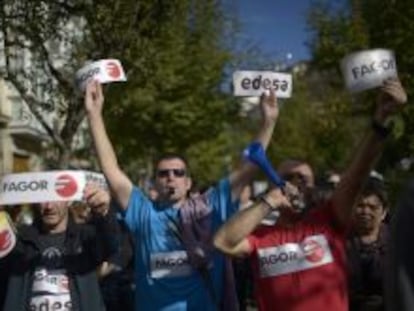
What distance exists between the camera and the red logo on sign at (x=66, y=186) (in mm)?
5426

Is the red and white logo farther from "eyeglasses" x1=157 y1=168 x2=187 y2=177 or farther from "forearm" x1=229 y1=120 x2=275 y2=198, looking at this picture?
"eyeglasses" x1=157 y1=168 x2=187 y2=177

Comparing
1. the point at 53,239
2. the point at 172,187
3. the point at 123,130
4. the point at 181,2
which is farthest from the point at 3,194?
the point at 123,130

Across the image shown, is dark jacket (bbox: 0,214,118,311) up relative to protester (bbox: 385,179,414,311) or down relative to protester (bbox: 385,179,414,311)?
down

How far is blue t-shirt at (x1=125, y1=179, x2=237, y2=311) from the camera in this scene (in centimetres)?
517

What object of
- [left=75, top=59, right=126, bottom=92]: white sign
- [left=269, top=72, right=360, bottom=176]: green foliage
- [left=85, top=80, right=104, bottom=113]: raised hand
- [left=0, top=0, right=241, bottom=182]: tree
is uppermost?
[left=0, top=0, right=241, bottom=182]: tree

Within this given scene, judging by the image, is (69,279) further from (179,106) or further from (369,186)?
(179,106)

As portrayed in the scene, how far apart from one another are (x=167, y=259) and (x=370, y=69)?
1.42 meters

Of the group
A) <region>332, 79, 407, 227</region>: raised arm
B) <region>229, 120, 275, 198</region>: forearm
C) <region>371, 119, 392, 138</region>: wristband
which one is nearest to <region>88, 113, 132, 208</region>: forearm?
<region>229, 120, 275, 198</region>: forearm

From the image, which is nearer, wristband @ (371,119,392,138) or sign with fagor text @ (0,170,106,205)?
wristband @ (371,119,392,138)

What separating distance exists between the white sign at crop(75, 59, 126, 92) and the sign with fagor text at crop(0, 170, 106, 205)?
1.97 ft

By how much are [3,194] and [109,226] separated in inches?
28.0

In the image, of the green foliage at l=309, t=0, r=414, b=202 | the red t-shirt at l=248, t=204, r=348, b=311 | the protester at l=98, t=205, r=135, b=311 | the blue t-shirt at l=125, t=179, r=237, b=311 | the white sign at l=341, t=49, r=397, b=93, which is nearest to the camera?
the red t-shirt at l=248, t=204, r=348, b=311

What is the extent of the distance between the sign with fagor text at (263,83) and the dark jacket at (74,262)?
1.06 m

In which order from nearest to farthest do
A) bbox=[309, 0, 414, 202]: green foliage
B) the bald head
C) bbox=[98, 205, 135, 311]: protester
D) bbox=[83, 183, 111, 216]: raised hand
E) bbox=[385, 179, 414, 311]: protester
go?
bbox=[385, 179, 414, 311]: protester < the bald head < bbox=[83, 183, 111, 216]: raised hand < bbox=[98, 205, 135, 311]: protester < bbox=[309, 0, 414, 202]: green foliage
